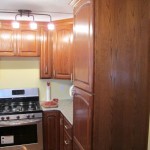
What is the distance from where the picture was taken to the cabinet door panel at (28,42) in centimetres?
312

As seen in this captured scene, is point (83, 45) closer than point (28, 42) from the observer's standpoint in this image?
Yes

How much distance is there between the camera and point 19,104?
3332mm

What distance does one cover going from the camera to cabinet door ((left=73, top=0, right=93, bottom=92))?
5.13 ft

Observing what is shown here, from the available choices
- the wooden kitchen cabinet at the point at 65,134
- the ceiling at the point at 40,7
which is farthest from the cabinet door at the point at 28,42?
the wooden kitchen cabinet at the point at 65,134

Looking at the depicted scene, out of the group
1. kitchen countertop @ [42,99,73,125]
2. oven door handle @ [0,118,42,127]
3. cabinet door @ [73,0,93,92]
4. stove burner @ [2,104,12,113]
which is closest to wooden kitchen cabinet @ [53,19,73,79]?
kitchen countertop @ [42,99,73,125]

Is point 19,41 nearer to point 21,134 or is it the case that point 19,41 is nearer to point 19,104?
point 19,104

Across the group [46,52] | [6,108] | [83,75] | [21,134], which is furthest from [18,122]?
[83,75]

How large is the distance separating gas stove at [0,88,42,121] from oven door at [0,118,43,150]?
3.2 inches

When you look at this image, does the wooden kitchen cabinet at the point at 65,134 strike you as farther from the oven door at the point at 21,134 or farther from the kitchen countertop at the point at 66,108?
the oven door at the point at 21,134

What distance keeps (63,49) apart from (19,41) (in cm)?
68

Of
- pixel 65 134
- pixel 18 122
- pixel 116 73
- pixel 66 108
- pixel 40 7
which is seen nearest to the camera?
pixel 116 73

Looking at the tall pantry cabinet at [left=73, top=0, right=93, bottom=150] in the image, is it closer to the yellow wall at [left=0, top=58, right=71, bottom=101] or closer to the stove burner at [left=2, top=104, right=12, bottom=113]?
the stove burner at [left=2, top=104, right=12, bottom=113]

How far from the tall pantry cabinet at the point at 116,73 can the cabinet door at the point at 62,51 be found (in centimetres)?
133

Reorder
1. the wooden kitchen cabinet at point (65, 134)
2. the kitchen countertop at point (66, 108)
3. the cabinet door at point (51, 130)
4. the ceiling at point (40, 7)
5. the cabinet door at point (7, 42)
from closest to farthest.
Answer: the ceiling at point (40, 7), the wooden kitchen cabinet at point (65, 134), the kitchen countertop at point (66, 108), the cabinet door at point (51, 130), the cabinet door at point (7, 42)
